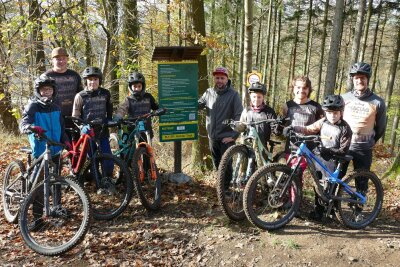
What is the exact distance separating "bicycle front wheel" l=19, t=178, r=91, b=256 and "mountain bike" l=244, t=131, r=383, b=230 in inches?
82.8

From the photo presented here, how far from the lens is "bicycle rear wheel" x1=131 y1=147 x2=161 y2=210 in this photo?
4832 millimetres

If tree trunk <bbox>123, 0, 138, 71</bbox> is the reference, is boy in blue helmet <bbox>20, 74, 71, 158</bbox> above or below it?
below

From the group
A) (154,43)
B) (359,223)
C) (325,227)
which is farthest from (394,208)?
(154,43)

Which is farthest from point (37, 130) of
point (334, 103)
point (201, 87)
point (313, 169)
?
point (201, 87)

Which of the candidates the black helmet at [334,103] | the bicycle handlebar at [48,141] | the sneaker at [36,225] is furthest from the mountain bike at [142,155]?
the black helmet at [334,103]

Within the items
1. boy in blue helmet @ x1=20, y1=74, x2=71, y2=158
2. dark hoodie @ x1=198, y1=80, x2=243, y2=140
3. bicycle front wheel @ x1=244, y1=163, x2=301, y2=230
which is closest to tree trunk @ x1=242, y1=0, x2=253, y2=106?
dark hoodie @ x1=198, y1=80, x2=243, y2=140

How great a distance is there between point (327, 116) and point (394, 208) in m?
2.37

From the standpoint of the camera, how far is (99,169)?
16.7 feet

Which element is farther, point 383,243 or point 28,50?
point 28,50

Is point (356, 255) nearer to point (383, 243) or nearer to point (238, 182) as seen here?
point (383, 243)

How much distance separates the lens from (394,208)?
218 inches

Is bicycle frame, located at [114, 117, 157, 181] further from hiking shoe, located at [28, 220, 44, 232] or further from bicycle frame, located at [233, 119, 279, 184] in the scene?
hiking shoe, located at [28, 220, 44, 232]

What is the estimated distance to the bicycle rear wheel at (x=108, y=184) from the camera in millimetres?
4883

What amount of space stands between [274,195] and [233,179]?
0.65 metres
